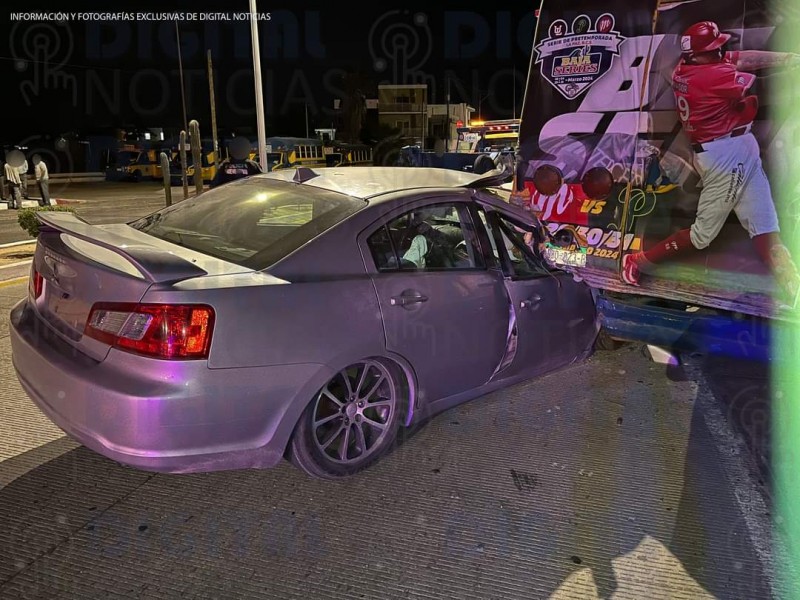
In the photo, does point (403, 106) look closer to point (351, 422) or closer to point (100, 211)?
point (100, 211)

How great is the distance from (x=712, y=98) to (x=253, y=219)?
2814 mm

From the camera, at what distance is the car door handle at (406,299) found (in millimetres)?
3090

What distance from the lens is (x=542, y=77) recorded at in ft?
→ 16.1

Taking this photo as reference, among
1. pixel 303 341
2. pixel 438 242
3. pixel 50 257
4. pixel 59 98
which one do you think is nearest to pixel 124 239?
pixel 50 257

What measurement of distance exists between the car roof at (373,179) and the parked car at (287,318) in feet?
0.07

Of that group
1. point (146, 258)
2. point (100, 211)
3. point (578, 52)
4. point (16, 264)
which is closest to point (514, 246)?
point (578, 52)

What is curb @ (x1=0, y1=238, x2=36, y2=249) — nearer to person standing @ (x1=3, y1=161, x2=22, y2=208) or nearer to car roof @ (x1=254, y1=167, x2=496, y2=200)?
person standing @ (x1=3, y1=161, x2=22, y2=208)

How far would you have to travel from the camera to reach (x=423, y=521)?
289 centimetres

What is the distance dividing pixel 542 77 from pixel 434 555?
3694mm

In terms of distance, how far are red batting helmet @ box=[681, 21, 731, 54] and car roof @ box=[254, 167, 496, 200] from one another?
1.51m

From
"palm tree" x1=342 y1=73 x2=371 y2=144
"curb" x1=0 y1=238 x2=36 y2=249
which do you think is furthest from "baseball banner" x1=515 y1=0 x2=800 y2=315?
"palm tree" x1=342 y1=73 x2=371 y2=144

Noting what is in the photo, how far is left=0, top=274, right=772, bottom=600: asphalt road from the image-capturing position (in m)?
2.47

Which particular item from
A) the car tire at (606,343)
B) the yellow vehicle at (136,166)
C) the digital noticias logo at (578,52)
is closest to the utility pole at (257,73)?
the digital noticias logo at (578,52)

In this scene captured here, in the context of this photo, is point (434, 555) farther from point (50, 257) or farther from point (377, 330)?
point (50, 257)
